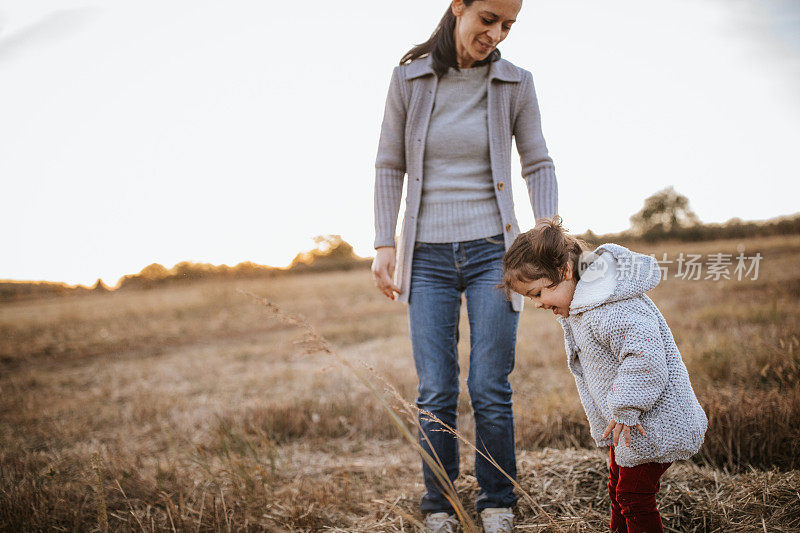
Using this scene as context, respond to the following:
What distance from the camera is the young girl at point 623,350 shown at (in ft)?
5.06

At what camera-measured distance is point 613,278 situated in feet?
5.25

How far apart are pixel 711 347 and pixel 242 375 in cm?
536

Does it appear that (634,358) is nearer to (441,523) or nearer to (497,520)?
(497,520)

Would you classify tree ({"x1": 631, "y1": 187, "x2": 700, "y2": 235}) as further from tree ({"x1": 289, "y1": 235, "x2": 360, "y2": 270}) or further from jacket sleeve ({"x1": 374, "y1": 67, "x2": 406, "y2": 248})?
jacket sleeve ({"x1": 374, "y1": 67, "x2": 406, "y2": 248})

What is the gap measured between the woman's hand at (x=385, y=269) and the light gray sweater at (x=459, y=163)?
17cm

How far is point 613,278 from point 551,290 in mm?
215

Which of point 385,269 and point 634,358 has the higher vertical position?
point 385,269

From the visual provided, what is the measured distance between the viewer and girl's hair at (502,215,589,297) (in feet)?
5.50

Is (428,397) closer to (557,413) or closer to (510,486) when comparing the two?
(510,486)

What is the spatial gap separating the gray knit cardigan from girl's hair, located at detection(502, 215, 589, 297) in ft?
1.40

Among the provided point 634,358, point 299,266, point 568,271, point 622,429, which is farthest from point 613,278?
point 299,266

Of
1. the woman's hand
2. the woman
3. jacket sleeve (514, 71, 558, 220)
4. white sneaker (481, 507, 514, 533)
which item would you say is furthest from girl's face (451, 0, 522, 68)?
white sneaker (481, 507, 514, 533)

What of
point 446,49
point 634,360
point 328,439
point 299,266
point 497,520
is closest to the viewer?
point 634,360

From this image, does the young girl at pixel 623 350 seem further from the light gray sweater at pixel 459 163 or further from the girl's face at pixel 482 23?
the girl's face at pixel 482 23
